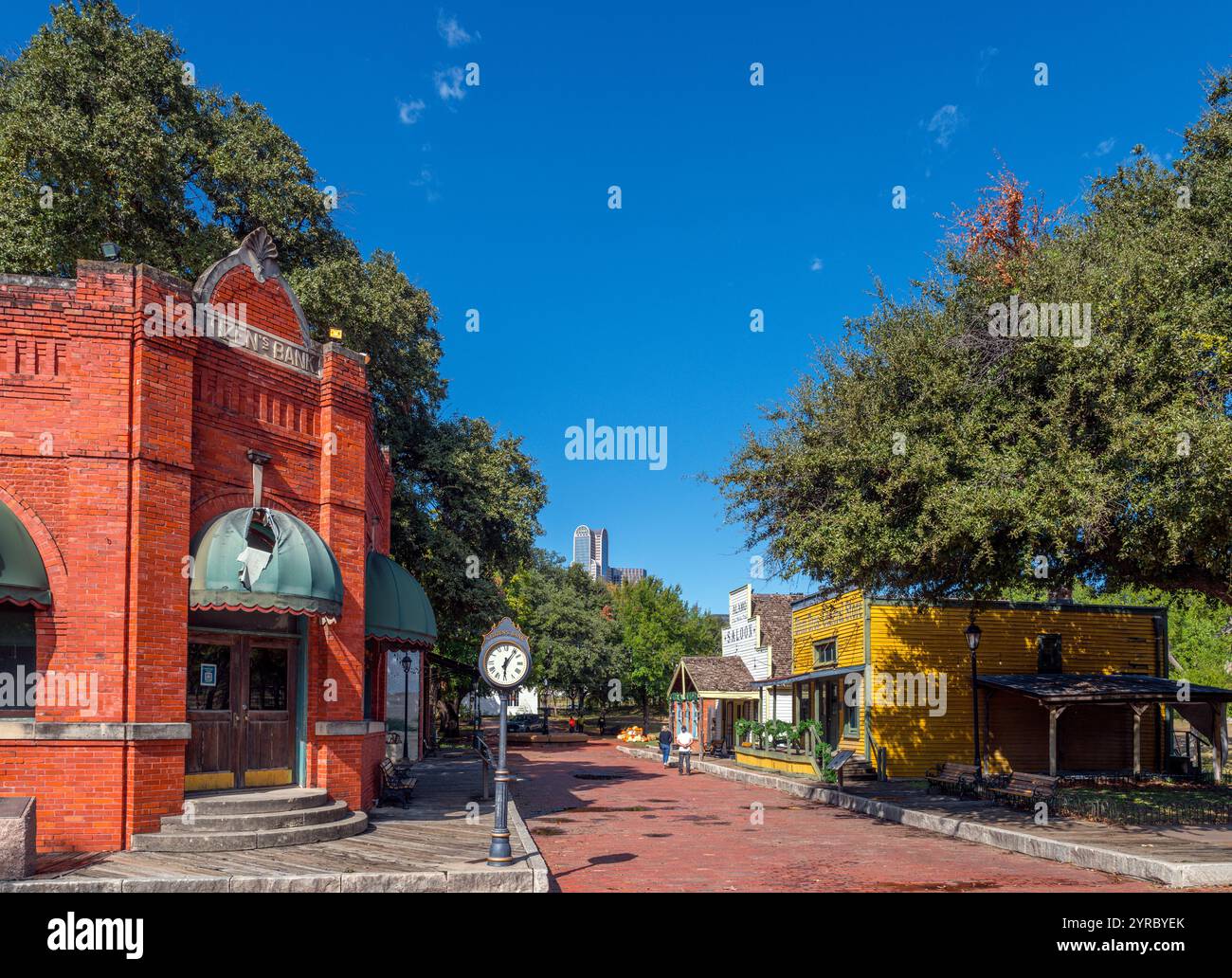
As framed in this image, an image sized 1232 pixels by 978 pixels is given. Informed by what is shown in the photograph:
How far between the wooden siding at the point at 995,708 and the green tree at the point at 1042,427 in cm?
953

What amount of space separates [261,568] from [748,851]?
29.0ft

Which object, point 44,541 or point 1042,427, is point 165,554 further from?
point 1042,427

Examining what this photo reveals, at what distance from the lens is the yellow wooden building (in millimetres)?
27891

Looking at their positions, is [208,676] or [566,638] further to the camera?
[566,638]

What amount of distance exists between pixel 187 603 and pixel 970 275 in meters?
14.1

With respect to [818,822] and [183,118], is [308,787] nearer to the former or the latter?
[818,822]

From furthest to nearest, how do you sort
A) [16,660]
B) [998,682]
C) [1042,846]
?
[998,682] < [1042,846] < [16,660]

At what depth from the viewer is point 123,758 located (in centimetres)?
1185

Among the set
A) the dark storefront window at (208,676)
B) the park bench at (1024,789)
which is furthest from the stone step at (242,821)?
the park bench at (1024,789)

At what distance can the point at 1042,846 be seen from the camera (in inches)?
570

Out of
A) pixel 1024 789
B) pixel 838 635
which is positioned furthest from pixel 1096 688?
pixel 1024 789

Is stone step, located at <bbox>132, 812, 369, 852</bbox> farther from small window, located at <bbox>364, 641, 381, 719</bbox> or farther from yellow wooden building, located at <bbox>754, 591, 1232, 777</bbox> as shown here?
yellow wooden building, located at <bbox>754, 591, 1232, 777</bbox>

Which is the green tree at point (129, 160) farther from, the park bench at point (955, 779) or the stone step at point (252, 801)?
the park bench at point (955, 779)
